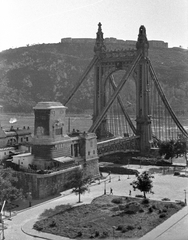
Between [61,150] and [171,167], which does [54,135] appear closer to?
[61,150]

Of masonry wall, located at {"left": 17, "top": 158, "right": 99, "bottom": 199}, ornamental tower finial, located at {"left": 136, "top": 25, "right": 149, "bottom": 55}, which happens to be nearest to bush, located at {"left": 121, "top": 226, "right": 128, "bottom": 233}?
masonry wall, located at {"left": 17, "top": 158, "right": 99, "bottom": 199}

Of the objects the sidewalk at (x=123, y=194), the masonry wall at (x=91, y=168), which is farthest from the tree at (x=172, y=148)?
the masonry wall at (x=91, y=168)

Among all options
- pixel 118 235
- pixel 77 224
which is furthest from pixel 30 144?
pixel 118 235

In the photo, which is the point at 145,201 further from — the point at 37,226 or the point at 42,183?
the point at 37,226

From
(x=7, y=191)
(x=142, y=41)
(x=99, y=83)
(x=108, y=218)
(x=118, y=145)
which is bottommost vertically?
(x=108, y=218)

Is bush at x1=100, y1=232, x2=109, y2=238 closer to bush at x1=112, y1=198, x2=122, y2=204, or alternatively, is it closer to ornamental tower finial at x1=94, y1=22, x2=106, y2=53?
bush at x1=112, y1=198, x2=122, y2=204

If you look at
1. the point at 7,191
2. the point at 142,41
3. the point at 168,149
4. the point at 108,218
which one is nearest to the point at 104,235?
the point at 108,218

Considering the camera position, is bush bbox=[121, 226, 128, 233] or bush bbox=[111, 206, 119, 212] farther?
bush bbox=[111, 206, 119, 212]
